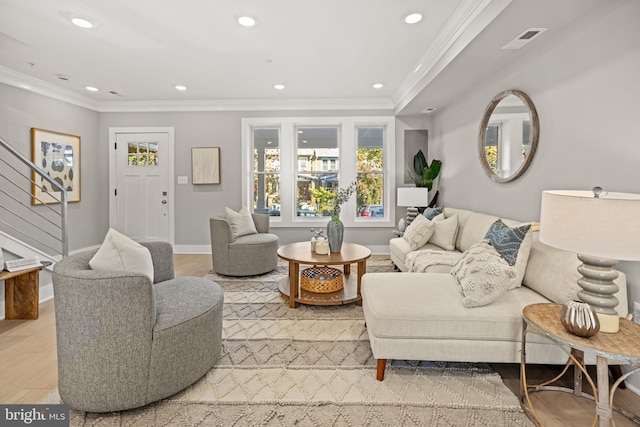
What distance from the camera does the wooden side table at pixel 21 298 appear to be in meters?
2.82

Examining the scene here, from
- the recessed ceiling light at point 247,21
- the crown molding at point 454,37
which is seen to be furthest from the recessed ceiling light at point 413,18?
the recessed ceiling light at point 247,21

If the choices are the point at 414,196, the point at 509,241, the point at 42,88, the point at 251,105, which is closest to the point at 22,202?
the point at 42,88

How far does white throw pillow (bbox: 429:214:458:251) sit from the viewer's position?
3.57 m

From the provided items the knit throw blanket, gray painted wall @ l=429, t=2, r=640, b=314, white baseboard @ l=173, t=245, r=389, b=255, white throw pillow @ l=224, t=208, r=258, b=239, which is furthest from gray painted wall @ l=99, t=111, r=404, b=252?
gray painted wall @ l=429, t=2, r=640, b=314

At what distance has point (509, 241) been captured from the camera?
2.32 m

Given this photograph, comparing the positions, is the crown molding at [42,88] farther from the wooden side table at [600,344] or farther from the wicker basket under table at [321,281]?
the wooden side table at [600,344]

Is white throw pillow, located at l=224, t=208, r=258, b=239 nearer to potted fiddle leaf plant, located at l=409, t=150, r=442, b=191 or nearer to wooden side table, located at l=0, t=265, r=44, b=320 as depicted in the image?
wooden side table, located at l=0, t=265, r=44, b=320

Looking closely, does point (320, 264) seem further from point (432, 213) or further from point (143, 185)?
point (143, 185)

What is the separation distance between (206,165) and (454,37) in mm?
4060

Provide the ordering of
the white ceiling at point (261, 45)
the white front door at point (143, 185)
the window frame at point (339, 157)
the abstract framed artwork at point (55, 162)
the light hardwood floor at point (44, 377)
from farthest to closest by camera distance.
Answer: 1. the white front door at point (143, 185)
2. the window frame at point (339, 157)
3. the abstract framed artwork at point (55, 162)
4. the white ceiling at point (261, 45)
5. the light hardwood floor at point (44, 377)

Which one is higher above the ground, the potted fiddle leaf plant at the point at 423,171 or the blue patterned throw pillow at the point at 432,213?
the potted fiddle leaf plant at the point at 423,171

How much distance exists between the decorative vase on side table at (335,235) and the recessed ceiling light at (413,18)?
184 centimetres

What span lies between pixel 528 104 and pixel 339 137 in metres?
3.11

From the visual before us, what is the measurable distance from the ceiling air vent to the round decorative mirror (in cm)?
42
